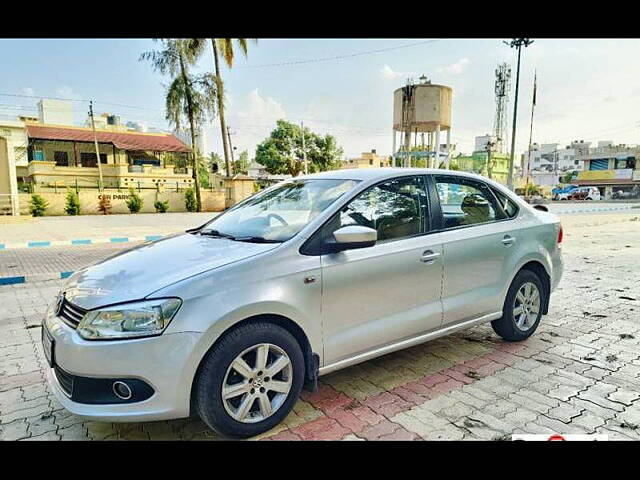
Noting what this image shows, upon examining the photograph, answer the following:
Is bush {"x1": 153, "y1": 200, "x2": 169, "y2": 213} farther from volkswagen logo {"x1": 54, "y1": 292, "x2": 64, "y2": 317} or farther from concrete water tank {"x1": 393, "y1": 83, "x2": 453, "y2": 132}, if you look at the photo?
volkswagen logo {"x1": 54, "y1": 292, "x2": 64, "y2": 317}

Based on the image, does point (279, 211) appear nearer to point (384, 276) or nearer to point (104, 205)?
point (384, 276)

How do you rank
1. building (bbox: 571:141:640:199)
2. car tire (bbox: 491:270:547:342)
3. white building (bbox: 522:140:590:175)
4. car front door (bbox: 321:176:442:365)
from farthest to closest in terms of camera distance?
white building (bbox: 522:140:590:175) < building (bbox: 571:141:640:199) < car tire (bbox: 491:270:547:342) < car front door (bbox: 321:176:442:365)

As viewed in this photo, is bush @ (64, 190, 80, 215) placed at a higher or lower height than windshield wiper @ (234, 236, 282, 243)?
lower

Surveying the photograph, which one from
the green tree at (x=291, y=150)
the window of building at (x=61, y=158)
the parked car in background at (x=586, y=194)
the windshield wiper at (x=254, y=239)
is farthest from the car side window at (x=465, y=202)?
the parked car in background at (x=586, y=194)

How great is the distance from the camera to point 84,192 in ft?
83.0

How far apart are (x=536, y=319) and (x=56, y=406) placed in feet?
13.8

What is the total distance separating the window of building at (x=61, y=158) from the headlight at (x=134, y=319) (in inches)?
1561

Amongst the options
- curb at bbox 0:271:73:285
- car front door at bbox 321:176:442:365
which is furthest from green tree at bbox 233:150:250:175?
car front door at bbox 321:176:442:365

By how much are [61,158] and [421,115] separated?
30.8m

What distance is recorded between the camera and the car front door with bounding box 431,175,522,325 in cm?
342

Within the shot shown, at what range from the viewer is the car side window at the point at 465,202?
353 centimetres

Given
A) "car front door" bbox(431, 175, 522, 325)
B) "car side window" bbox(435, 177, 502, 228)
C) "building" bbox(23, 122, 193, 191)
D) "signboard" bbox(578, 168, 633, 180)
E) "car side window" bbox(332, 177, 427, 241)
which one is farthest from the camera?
"signboard" bbox(578, 168, 633, 180)

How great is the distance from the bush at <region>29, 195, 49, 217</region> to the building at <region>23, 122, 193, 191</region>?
946cm
